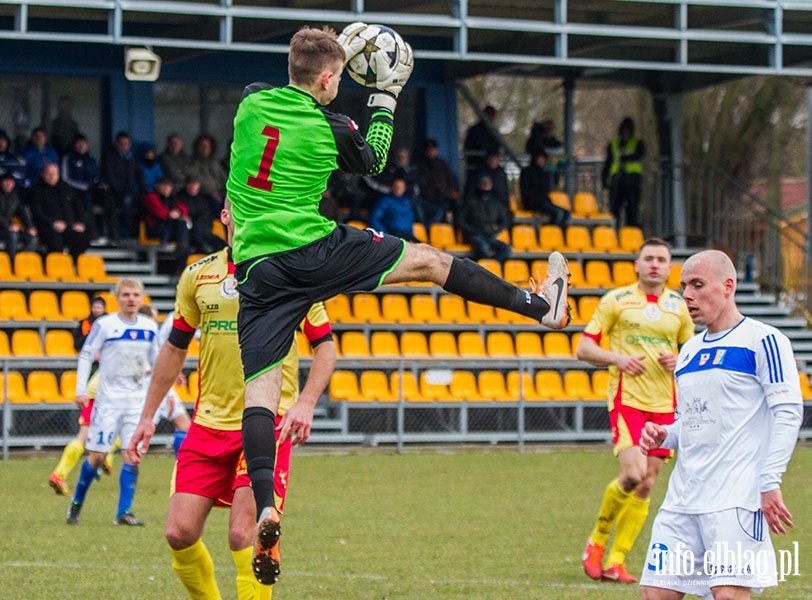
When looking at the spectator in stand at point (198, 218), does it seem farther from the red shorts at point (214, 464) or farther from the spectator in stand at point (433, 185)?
the red shorts at point (214, 464)

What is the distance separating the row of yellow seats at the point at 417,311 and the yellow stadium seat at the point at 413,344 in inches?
14.6

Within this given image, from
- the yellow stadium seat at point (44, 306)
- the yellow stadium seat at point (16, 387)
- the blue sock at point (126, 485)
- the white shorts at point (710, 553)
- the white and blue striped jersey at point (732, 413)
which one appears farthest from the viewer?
the yellow stadium seat at point (44, 306)

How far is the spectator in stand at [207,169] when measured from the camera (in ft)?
68.0

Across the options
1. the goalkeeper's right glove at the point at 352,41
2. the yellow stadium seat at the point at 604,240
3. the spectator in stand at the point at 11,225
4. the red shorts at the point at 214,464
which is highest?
the goalkeeper's right glove at the point at 352,41

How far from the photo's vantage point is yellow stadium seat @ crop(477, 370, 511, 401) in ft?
62.1

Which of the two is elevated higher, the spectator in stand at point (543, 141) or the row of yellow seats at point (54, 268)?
the spectator in stand at point (543, 141)

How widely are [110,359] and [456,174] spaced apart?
1226 centimetres

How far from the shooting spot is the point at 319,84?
5.95 metres

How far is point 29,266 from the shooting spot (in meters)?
18.9

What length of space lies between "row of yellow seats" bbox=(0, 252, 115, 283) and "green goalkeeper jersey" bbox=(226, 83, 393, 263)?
44.0 feet

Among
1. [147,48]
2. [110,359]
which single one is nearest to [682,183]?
[147,48]

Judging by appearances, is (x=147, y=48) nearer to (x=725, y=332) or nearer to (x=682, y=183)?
(x=682, y=183)

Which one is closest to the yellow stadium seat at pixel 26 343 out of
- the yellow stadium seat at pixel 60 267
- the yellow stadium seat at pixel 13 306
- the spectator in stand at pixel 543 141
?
the yellow stadium seat at pixel 13 306

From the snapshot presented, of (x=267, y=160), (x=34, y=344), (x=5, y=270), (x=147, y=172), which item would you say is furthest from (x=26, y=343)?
(x=267, y=160)
